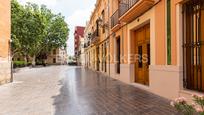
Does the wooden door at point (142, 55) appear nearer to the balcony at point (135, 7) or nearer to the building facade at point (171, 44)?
the building facade at point (171, 44)

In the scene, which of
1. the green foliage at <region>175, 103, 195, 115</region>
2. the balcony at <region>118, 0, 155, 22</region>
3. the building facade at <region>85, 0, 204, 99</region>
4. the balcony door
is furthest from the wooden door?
the green foliage at <region>175, 103, 195, 115</region>

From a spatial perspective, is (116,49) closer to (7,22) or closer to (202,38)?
(7,22)

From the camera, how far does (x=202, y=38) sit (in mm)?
6258

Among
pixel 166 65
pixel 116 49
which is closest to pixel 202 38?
pixel 166 65

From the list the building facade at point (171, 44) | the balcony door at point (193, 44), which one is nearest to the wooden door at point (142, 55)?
the building facade at point (171, 44)

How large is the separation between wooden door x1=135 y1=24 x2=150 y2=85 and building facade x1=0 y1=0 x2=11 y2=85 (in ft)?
24.0

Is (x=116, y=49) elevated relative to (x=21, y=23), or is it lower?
lower

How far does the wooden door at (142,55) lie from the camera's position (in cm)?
1073

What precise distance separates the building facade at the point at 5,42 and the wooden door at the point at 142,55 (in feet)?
24.0

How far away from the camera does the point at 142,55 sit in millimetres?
11375

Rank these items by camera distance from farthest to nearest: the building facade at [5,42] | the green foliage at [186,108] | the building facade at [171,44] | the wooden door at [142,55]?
the building facade at [5,42] → the wooden door at [142,55] → the building facade at [171,44] → the green foliage at [186,108]

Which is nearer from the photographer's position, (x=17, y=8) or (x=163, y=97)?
(x=163, y=97)

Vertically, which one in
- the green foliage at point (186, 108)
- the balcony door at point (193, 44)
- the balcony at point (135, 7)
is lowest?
the green foliage at point (186, 108)

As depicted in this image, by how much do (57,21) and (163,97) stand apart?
4602 centimetres
